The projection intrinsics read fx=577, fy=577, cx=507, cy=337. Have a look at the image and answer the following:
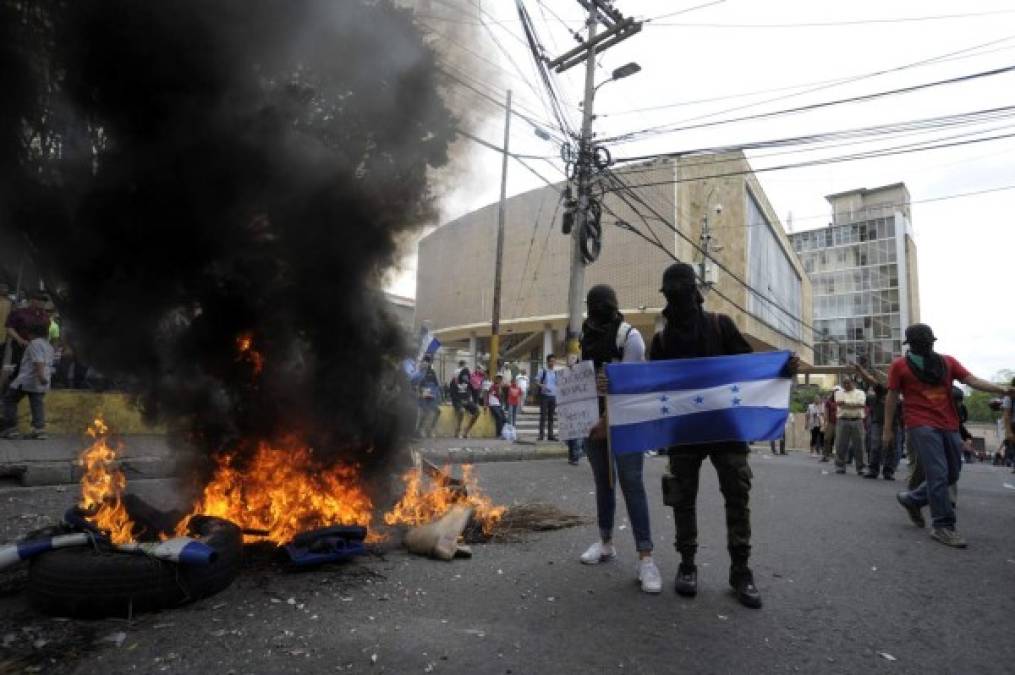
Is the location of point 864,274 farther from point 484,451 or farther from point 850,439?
point 484,451

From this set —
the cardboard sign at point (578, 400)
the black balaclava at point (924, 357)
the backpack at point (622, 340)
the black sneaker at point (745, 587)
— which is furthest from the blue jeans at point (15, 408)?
the black balaclava at point (924, 357)

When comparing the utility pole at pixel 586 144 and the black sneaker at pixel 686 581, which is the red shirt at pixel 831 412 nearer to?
the utility pole at pixel 586 144

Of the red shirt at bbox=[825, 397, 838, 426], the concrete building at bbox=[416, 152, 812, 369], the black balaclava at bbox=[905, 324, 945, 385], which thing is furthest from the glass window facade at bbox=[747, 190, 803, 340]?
the black balaclava at bbox=[905, 324, 945, 385]

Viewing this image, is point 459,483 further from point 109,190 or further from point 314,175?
point 109,190

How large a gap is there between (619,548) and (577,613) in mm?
1435

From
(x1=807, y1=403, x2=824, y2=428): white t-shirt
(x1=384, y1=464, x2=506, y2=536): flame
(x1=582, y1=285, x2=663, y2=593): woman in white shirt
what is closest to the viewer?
(x1=582, y1=285, x2=663, y2=593): woman in white shirt

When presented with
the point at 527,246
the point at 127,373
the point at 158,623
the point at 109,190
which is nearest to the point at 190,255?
the point at 109,190

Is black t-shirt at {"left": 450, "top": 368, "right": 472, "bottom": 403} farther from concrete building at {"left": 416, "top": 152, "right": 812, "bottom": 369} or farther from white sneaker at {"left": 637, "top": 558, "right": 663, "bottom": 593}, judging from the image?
concrete building at {"left": 416, "top": 152, "right": 812, "bottom": 369}

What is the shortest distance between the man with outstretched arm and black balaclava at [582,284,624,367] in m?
2.97

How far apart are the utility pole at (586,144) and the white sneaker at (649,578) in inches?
381

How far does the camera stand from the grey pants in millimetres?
10297

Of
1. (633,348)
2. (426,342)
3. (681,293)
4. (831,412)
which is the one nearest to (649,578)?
(633,348)

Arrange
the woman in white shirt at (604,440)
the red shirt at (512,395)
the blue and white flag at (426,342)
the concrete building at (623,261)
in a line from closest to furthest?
the woman in white shirt at (604,440) < the blue and white flag at (426,342) < the red shirt at (512,395) < the concrete building at (623,261)

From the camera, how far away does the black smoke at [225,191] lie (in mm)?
3594
